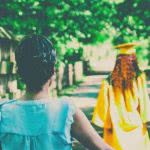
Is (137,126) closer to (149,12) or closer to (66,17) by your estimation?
(66,17)

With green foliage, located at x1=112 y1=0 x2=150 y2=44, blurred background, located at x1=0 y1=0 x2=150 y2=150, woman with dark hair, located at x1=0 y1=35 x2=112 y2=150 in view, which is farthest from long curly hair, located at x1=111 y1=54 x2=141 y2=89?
green foliage, located at x1=112 y1=0 x2=150 y2=44

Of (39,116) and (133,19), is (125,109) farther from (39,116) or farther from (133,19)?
(133,19)

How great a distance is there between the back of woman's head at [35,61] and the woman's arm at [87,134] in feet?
0.76

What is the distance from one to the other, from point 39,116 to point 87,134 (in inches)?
9.1

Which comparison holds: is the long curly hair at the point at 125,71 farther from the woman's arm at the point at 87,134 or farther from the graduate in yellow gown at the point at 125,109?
the woman's arm at the point at 87,134

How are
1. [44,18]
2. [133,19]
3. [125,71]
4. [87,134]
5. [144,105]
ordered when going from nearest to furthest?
[87,134], [144,105], [125,71], [44,18], [133,19]

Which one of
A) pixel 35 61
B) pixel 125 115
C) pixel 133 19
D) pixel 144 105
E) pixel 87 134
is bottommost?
pixel 125 115

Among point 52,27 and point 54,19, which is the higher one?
point 54,19

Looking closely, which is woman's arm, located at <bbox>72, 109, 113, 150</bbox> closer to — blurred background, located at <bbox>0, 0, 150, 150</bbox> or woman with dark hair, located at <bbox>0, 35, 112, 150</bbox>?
woman with dark hair, located at <bbox>0, 35, 112, 150</bbox>

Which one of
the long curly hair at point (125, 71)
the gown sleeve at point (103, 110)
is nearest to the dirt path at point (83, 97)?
the long curly hair at point (125, 71)

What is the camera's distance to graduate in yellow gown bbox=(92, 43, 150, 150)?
7422mm

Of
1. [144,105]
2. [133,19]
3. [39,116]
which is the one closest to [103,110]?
[144,105]

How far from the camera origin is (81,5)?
63.3 ft

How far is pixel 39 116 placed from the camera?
9.34 feet
